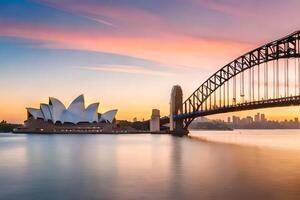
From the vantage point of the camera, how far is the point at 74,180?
30938 millimetres

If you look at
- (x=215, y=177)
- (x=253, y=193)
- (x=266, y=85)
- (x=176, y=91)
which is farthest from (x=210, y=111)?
(x=253, y=193)

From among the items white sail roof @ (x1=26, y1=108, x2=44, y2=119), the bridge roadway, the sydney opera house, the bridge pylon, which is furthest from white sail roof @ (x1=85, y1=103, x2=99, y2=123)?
the bridge roadway

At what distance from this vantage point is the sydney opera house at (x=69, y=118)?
585 ft

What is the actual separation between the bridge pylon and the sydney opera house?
39337mm

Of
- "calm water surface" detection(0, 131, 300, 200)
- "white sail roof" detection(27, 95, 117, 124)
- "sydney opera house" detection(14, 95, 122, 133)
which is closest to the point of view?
"calm water surface" detection(0, 131, 300, 200)

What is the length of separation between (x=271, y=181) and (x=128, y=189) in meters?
9.18

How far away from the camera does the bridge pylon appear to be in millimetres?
144250

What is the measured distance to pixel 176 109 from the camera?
488 ft

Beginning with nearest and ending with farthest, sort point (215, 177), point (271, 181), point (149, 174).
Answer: point (271, 181), point (215, 177), point (149, 174)

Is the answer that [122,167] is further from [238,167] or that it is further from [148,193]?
[148,193]

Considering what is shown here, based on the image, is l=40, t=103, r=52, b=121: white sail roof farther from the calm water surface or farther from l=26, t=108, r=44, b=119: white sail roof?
the calm water surface

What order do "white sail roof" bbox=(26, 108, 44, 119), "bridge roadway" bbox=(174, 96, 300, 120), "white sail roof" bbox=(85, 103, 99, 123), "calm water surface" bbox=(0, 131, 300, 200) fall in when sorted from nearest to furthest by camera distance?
"calm water surface" bbox=(0, 131, 300, 200) < "bridge roadway" bbox=(174, 96, 300, 120) < "white sail roof" bbox=(85, 103, 99, 123) < "white sail roof" bbox=(26, 108, 44, 119)

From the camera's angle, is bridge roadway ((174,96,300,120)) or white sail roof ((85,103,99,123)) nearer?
bridge roadway ((174,96,300,120))

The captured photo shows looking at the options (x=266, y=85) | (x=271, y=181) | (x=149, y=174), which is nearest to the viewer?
(x=271, y=181)
